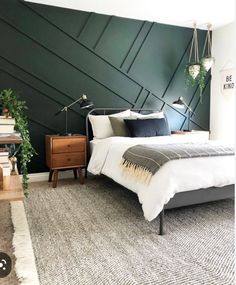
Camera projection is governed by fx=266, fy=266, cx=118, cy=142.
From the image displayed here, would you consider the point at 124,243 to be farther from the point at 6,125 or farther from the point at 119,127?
the point at 119,127

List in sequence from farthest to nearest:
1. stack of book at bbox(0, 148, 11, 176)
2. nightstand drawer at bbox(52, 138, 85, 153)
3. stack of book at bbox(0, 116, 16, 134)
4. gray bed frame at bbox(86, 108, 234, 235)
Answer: nightstand drawer at bbox(52, 138, 85, 153) < stack of book at bbox(0, 116, 16, 134) < gray bed frame at bbox(86, 108, 234, 235) < stack of book at bbox(0, 148, 11, 176)

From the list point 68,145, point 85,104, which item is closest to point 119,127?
point 85,104

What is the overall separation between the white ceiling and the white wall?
1.03ft

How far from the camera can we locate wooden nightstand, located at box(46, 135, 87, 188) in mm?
3428

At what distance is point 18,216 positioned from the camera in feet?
7.97

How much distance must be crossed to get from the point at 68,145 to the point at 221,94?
9.37 ft

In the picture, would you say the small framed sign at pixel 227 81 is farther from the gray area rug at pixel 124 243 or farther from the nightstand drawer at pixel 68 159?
the nightstand drawer at pixel 68 159

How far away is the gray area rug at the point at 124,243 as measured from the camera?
1607mm

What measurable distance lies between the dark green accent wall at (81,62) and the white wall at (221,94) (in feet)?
1.14

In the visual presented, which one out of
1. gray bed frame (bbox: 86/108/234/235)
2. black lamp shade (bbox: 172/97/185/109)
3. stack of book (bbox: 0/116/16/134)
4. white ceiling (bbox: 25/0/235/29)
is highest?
white ceiling (bbox: 25/0/235/29)

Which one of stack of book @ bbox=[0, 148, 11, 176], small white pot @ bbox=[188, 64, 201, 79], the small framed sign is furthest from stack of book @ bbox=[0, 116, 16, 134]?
the small framed sign

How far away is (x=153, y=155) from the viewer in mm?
2285

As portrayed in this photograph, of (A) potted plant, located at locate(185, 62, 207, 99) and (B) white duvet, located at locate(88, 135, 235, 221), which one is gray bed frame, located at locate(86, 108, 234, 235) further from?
(A) potted plant, located at locate(185, 62, 207, 99)

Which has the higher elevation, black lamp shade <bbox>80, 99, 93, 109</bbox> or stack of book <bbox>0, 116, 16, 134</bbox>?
black lamp shade <bbox>80, 99, 93, 109</bbox>
